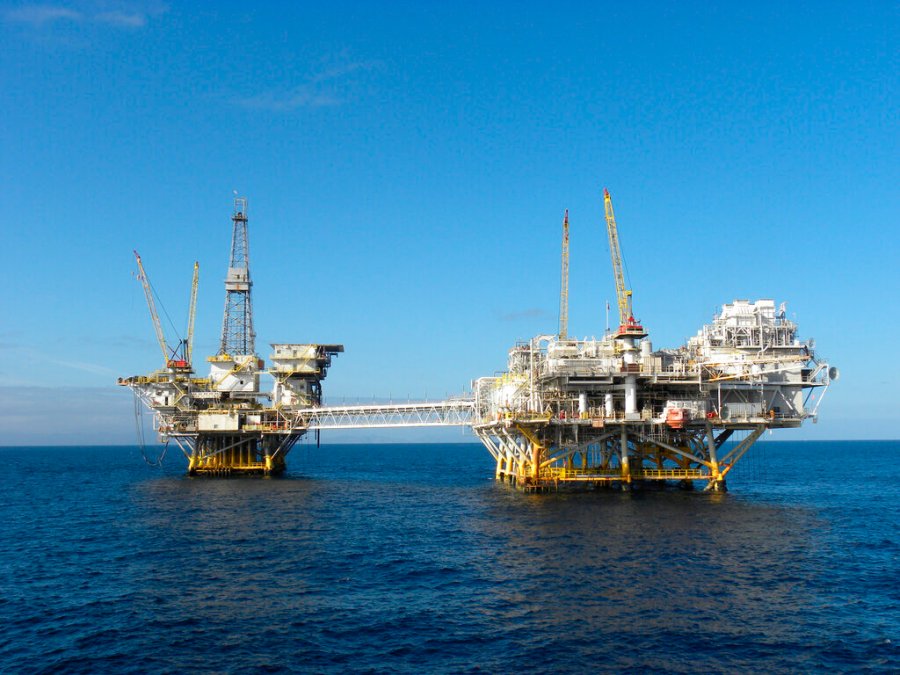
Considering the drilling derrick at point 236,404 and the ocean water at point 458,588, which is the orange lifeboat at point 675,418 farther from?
the drilling derrick at point 236,404

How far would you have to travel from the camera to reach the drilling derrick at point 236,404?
95375 millimetres

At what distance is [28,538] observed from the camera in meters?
51.8

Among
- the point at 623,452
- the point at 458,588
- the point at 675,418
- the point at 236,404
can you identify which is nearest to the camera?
the point at 458,588

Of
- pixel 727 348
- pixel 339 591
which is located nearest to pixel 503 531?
pixel 339 591

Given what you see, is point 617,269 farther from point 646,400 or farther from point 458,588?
point 458,588

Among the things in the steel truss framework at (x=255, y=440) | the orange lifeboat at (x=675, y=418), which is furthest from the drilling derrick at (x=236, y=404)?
the orange lifeboat at (x=675, y=418)

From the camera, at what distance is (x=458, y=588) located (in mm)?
36062

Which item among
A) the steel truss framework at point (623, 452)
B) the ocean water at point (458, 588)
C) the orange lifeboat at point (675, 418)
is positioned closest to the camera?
the ocean water at point (458, 588)

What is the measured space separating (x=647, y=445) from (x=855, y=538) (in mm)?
25931

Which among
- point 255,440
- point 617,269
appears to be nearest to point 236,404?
point 255,440

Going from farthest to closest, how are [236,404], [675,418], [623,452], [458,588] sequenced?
1. [236,404]
2. [623,452]
3. [675,418]
4. [458,588]

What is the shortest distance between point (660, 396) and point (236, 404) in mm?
53960

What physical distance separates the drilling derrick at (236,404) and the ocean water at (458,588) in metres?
30.1

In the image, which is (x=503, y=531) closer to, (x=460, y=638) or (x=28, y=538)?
(x=460, y=638)
